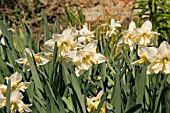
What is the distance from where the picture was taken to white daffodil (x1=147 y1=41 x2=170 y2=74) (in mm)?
1323

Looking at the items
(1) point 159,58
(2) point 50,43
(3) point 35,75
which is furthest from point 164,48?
(3) point 35,75

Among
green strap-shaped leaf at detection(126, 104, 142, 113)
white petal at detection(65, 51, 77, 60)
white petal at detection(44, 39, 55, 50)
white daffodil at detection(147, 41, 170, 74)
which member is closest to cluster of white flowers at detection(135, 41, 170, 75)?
white daffodil at detection(147, 41, 170, 74)

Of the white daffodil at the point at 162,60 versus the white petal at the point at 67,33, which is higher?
the white petal at the point at 67,33

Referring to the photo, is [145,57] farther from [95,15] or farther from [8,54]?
[95,15]

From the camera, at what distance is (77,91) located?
1536 millimetres

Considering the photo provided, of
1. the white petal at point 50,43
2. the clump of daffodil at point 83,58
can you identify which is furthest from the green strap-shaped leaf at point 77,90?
the white petal at point 50,43

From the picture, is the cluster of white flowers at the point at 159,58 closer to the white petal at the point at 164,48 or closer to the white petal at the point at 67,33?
the white petal at the point at 164,48

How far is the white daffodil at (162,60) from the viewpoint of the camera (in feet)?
4.34

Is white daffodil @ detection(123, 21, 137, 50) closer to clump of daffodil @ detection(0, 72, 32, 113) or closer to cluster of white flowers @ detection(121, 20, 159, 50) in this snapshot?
cluster of white flowers @ detection(121, 20, 159, 50)

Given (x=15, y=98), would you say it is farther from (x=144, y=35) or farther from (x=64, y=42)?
(x=144, y=35)

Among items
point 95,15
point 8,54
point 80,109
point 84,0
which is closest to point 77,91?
point 80,109

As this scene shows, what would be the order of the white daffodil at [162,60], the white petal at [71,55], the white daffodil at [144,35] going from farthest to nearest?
the white daffodil at [144,35] < the white petal at [71,55] < the white daffodil at [162,60]

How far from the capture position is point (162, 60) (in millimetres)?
1341

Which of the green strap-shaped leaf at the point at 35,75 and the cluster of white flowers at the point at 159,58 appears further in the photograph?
the green strap-shaped leaf at the point at 35,75
